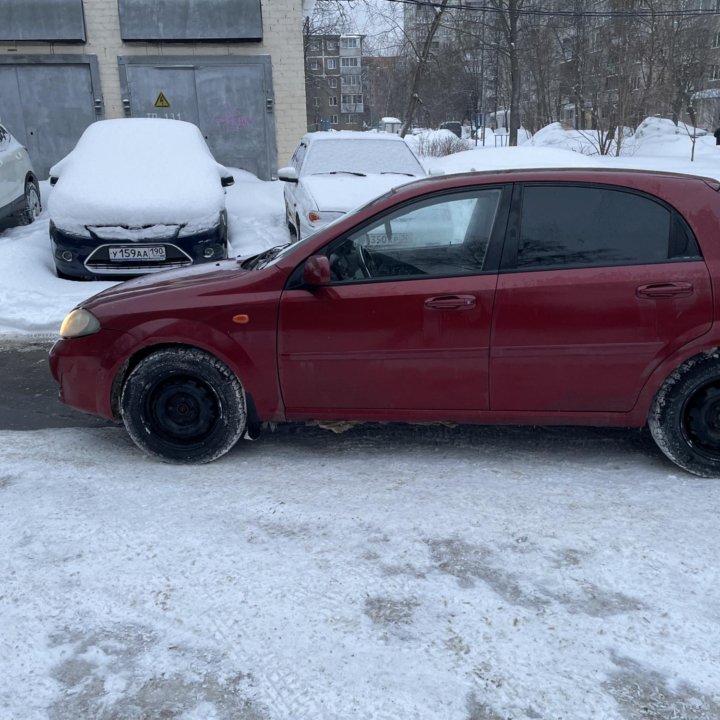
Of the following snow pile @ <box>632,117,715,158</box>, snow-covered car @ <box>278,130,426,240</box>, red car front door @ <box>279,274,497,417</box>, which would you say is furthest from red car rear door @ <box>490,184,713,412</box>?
snow pile @ <box>632,117,715,158</box>

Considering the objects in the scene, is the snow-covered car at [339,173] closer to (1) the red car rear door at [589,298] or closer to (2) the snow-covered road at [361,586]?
(1) the red car rear door at [589,298]

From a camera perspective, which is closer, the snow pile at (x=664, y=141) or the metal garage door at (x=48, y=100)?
the metal garage door at (x=48, y=100)

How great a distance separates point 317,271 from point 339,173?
6200 millimetres

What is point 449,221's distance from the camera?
12.8 feet

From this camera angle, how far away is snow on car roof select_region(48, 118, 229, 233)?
25.7ft

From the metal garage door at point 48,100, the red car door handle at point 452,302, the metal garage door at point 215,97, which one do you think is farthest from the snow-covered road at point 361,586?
the metal garage door at point 48,100

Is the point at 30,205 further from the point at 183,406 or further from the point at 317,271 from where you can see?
the point at 317,271

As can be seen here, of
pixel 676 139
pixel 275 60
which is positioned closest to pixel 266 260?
pixel 275 60

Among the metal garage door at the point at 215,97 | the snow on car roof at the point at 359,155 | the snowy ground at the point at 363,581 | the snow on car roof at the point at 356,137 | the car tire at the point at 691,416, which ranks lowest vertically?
the snowy ground at the point at 363,581

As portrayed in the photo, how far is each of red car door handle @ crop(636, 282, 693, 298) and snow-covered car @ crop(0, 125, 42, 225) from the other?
8766 mm

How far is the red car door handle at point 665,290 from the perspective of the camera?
A: 12.0ft

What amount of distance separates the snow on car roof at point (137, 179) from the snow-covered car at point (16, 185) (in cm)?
125

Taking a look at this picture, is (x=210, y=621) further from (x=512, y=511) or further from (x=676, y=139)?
(x=676, y=139)

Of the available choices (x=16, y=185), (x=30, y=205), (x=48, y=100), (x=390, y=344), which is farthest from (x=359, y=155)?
(x=48, y=100)
